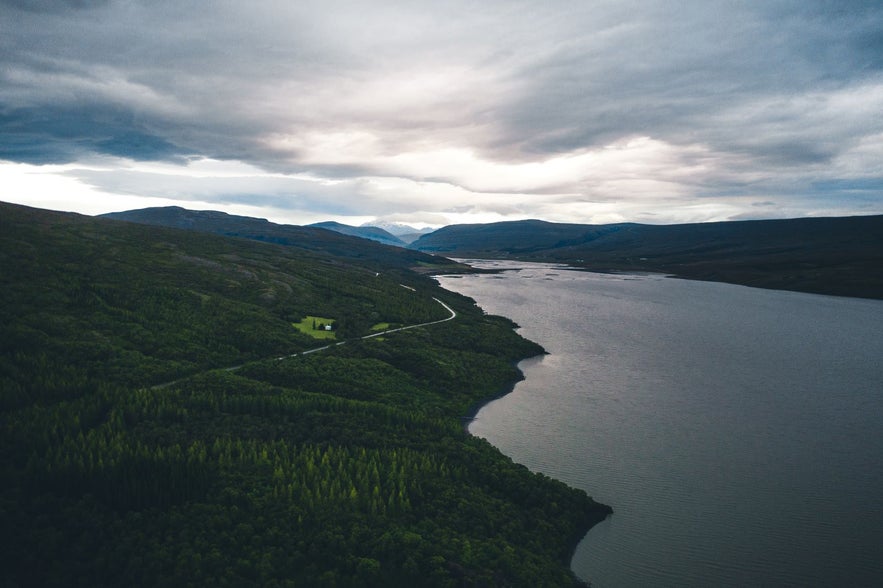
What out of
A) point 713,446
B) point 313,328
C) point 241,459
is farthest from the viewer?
point 313,328

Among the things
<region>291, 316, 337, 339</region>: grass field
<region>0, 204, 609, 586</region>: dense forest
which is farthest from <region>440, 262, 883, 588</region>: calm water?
<region>291, 316, 337, 339</region>: grass field

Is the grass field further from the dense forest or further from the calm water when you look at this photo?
the calm water

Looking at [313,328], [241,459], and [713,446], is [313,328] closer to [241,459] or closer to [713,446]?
[241,459]

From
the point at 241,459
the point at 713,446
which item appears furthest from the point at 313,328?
the point at 713,446

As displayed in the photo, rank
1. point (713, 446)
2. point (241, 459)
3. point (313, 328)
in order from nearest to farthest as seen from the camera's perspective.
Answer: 1. point (241, 459)
2. point (713, 446)
3. point (313, 328)

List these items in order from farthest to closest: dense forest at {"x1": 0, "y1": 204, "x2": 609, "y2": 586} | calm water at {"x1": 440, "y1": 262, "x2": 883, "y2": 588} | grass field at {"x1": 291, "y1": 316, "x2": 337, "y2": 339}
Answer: grass field at {"x1": 291, "y1": 316, "x2": 337, "y2": 339}
calm water at {"x1": 440, "y1": 262, "x2": 883, "y2": 588}
dense forest at {"x1": 0, "y1": 204, "x2": 609, "y2": 586}

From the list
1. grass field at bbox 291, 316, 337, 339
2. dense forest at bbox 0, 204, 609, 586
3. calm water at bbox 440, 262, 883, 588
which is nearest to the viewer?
dense forest at bbox 0, 204, 609, 586

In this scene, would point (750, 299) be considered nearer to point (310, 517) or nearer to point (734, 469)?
point (734, 469)
